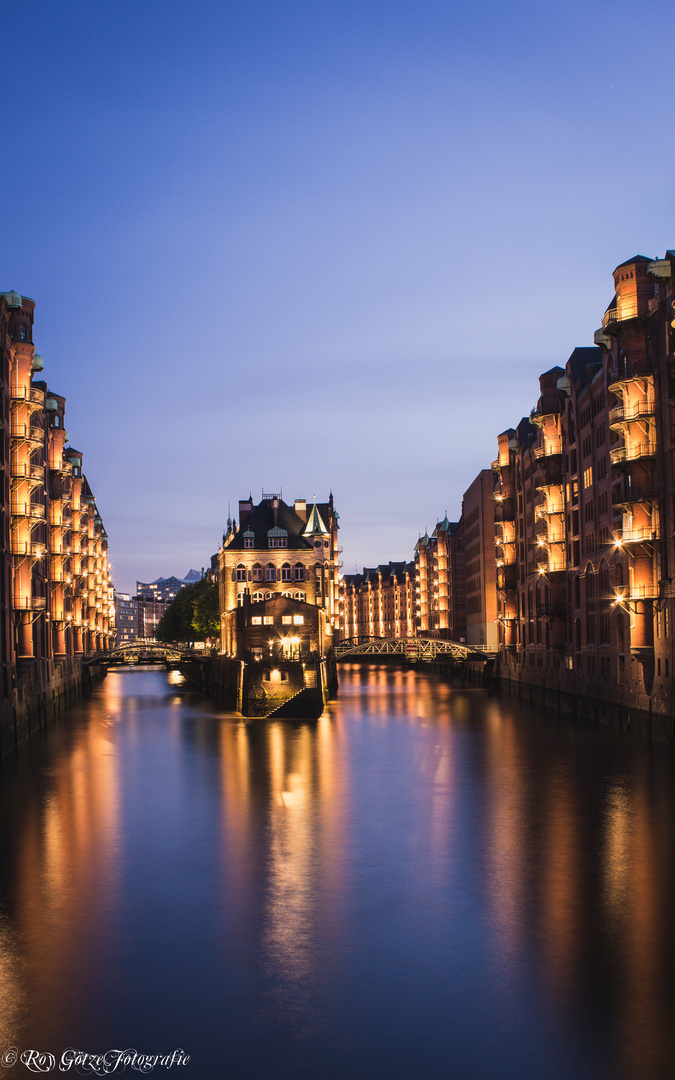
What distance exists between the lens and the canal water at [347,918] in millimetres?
19156

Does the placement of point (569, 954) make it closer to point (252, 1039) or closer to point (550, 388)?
point (252, 1039)

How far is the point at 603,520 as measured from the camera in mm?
73125

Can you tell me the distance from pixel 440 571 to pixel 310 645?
92732 millimetres

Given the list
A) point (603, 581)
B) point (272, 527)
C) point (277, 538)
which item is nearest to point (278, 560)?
point (277, 538)

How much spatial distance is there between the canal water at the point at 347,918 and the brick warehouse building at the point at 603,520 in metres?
9.87

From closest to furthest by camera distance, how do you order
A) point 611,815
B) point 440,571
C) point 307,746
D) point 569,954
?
point 569,954 < point 611,815 < point 307,746 < point 440,571

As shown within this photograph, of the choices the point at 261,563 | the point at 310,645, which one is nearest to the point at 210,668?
the point at 261,563

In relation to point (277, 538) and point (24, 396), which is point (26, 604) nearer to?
point (24, 396)

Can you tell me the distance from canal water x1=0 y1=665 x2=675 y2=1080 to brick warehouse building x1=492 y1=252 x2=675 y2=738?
987 centimetres

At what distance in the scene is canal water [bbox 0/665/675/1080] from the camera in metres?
19.2

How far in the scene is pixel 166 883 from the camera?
30922 mm

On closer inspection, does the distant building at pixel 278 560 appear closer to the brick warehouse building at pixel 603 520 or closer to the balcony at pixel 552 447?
the brick warehouse building at pixel 603 520

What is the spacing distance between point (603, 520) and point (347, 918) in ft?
168

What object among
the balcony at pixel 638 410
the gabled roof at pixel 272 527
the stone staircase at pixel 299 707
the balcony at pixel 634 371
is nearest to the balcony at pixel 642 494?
the balcony at pixel 638 410
